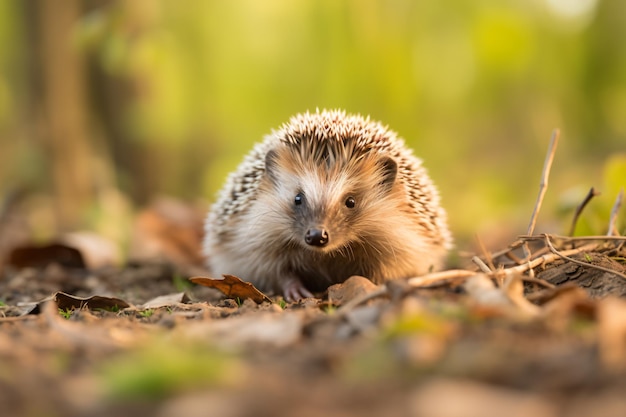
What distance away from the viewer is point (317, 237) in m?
4.14

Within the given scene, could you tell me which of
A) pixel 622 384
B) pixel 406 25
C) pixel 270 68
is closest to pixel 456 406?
pixel 622 384

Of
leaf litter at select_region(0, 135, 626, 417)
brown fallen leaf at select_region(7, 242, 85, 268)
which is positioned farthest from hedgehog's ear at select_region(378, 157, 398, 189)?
brown fallen leaf at select_region(7, 242, 85, 268)

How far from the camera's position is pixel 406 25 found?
40.3 ft

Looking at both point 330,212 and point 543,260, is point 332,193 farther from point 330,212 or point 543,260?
point 543,260

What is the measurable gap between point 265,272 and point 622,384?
10.0 ft

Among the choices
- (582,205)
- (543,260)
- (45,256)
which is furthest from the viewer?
(45,256)

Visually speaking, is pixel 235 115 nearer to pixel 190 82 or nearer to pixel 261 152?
pixel 190 82

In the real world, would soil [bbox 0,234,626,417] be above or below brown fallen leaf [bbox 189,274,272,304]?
below

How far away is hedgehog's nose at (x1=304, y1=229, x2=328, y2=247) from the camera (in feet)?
13.6

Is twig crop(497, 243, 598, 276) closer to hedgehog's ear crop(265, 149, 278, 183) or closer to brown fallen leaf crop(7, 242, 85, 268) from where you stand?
hedgehog's ear crop(265, 149, 278, 183)

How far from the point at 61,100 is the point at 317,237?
264 inches

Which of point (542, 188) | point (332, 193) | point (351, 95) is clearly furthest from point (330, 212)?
point (351, 95)

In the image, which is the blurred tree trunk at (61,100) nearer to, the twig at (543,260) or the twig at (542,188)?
the twig at (542,188)

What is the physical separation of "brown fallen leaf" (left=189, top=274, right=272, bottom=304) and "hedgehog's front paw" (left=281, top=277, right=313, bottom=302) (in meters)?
0.43
